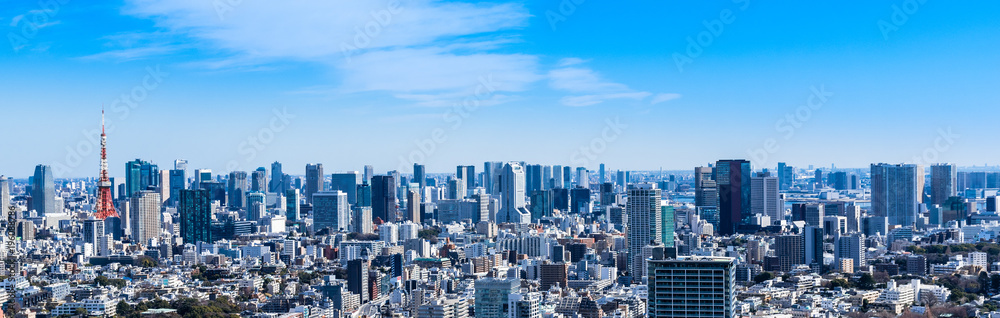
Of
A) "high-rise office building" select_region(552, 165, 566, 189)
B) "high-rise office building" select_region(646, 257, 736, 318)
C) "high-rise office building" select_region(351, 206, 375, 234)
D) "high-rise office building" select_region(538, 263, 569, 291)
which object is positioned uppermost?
"high-rise office building" select_region(552, 165, 566, 189)

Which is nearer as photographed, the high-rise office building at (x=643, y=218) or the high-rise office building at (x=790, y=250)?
the high-rise office building at (x=790, y=250)

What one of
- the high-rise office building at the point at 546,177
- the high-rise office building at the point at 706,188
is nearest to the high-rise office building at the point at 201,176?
the high-rise office building at the point at 546,177

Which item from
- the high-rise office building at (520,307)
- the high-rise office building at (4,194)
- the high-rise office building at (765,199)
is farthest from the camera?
the high-rise office building at (765,199)

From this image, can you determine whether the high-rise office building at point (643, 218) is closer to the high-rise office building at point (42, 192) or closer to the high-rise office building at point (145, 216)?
the high-rise office building at point (145, 216)

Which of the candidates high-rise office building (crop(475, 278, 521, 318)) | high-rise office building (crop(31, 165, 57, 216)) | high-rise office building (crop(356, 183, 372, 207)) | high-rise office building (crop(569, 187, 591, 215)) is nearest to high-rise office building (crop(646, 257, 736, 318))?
high-rise office building (crop(475, 278, 521, 318))

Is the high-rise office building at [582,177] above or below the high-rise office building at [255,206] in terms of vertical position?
above

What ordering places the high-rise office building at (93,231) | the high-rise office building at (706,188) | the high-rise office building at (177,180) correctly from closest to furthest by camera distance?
the high-rise office building at (93,231) → the high-rise office building at (706,188) → the high-rise office building at (177,180)

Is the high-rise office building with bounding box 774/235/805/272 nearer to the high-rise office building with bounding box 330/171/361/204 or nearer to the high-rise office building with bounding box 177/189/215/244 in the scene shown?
the high-rise office building with bounding box 177/189/215/244
